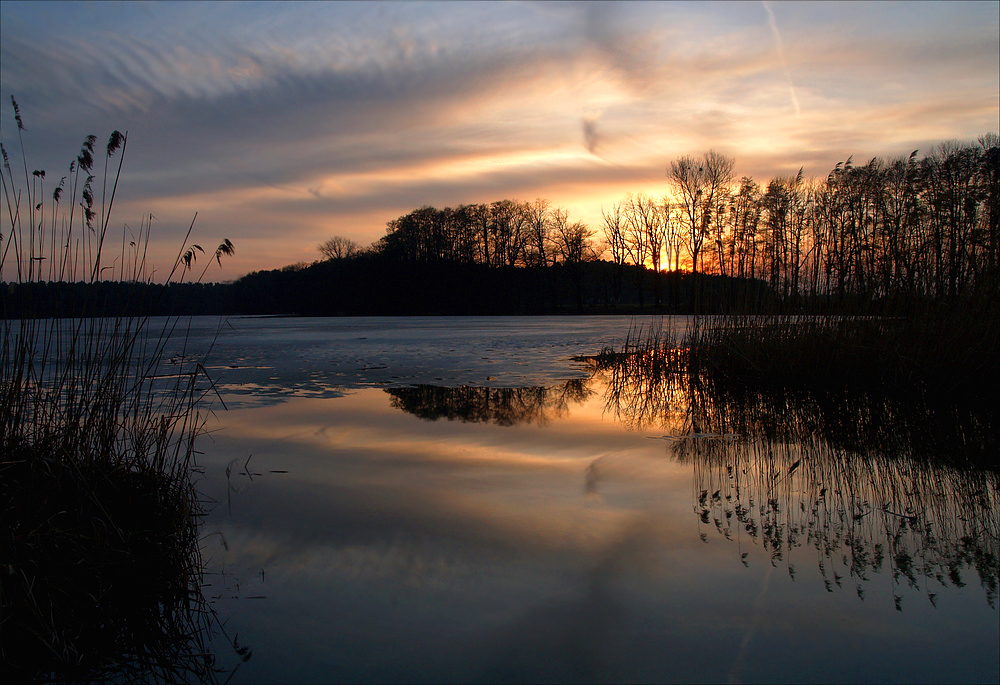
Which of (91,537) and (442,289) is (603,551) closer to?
(91,537)

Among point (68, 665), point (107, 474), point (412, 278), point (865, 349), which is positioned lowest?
point (68, 665)

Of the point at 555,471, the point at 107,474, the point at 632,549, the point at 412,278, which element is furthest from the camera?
the point at 412,278

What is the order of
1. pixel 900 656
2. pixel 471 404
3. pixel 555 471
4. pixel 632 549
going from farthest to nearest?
pixel 471 404
pixel 555 471
pixel 632 549
pixel 900 656

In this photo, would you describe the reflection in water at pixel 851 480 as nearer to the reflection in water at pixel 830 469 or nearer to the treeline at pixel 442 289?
the reflection in water at pixel 830 469

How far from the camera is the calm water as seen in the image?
2082mm

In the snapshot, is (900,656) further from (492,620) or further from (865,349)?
(865,349)

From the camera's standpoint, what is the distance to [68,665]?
2090 millimetres

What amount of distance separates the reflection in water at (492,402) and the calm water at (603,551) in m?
0.40

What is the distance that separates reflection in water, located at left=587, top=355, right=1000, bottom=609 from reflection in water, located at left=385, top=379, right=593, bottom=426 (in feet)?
2.41

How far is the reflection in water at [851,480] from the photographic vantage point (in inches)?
109

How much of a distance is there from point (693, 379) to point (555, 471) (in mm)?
5091

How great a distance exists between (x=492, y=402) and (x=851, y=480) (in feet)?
12.9

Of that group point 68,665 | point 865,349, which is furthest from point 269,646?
point 865,349

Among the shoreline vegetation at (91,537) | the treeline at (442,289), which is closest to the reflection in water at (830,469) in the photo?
the shoreline vegetation at (91,537)
